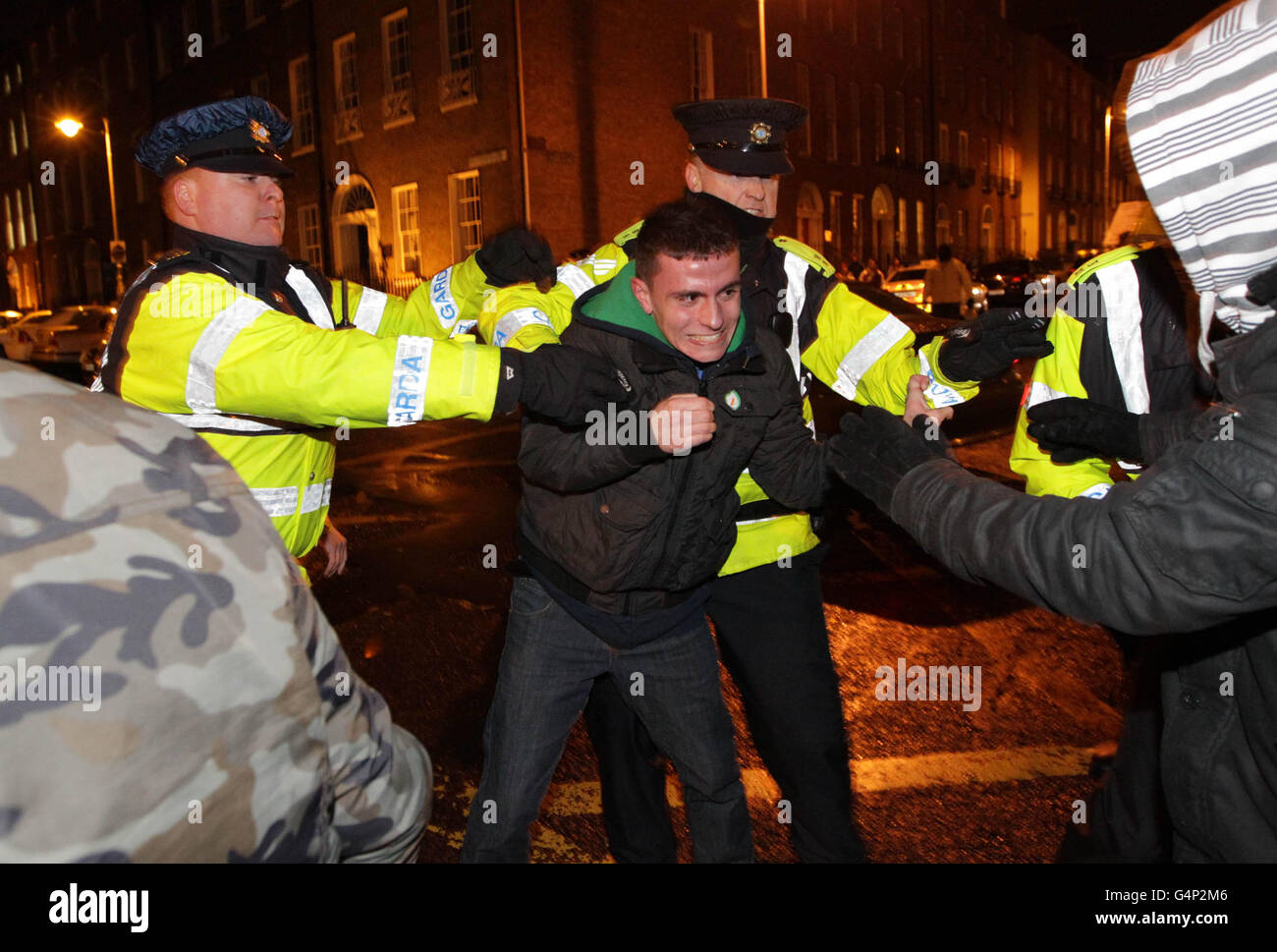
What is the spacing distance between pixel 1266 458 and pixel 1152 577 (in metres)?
0.22

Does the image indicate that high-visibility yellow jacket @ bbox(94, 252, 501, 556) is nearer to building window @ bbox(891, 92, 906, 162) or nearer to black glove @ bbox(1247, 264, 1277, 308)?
black glove @ bbox(1247, 264, 1277, 308)

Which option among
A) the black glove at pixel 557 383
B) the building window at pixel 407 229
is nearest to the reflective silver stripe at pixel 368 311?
the black glove at pixel 557 383

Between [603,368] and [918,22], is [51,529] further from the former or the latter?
[918,22]

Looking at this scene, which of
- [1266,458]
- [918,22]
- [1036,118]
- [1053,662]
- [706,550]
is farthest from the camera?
[1036,118]

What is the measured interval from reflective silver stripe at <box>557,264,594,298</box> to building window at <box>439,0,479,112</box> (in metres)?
18.9

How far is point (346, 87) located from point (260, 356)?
2462 cm

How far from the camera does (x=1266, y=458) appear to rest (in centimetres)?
121

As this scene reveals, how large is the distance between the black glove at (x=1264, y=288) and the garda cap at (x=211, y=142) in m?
2.20

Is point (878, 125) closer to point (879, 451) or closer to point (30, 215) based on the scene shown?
point (879, 451)

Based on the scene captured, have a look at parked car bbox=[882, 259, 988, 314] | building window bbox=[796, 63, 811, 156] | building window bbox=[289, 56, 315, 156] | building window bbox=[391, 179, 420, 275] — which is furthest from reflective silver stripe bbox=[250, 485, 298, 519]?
building window bbox=[796, 63, 811, 156]

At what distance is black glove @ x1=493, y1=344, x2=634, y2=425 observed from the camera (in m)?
1.97

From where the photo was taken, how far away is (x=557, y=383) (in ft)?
6.63

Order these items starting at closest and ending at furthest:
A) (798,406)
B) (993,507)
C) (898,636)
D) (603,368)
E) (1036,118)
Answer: (993,507)
(603,368)
(798,406)
(898,636)
(1036,118)
